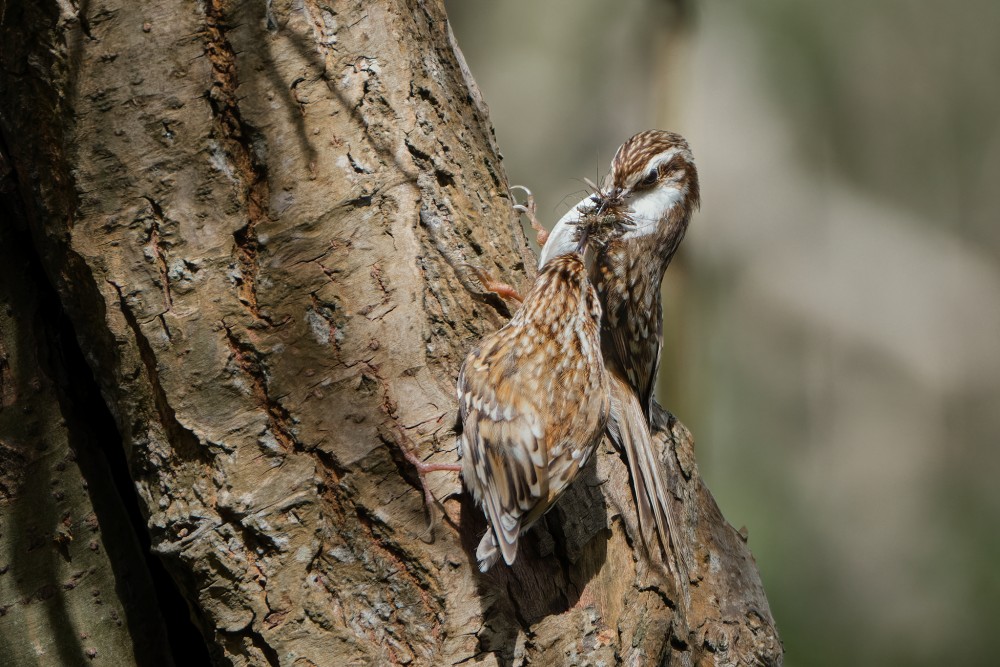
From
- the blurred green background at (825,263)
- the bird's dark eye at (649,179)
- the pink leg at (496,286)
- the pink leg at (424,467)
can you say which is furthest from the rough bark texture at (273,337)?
the blurred green background at (825,263)

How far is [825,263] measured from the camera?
4.98 m

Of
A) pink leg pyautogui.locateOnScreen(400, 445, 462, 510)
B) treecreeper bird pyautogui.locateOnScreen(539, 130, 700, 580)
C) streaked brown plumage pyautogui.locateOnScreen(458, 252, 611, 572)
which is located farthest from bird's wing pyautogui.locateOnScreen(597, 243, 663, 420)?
pink leg pyautogui.locateOnScreen(400, 445, 462, 510)

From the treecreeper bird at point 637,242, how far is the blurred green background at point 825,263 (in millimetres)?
1205

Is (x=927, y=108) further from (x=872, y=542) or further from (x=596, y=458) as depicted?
(x=596, y=458)

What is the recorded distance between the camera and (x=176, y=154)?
1.84 meters

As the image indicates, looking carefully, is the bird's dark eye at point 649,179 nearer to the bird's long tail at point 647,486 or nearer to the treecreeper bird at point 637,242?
the treecreeper bird at point 637,242

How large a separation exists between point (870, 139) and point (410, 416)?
415cm

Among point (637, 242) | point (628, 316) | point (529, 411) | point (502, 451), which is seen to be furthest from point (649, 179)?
point (502, 451)

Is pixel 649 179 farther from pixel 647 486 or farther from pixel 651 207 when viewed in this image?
pixel 647 486

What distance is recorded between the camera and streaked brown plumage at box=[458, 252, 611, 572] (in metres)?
1.85

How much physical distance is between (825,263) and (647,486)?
325 centimetres

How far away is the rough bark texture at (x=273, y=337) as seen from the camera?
69.3 inches

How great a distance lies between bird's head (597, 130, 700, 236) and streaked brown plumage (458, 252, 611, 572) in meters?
1.13

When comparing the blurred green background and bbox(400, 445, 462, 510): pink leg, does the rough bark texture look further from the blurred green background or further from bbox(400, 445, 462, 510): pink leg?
the blurred green background
